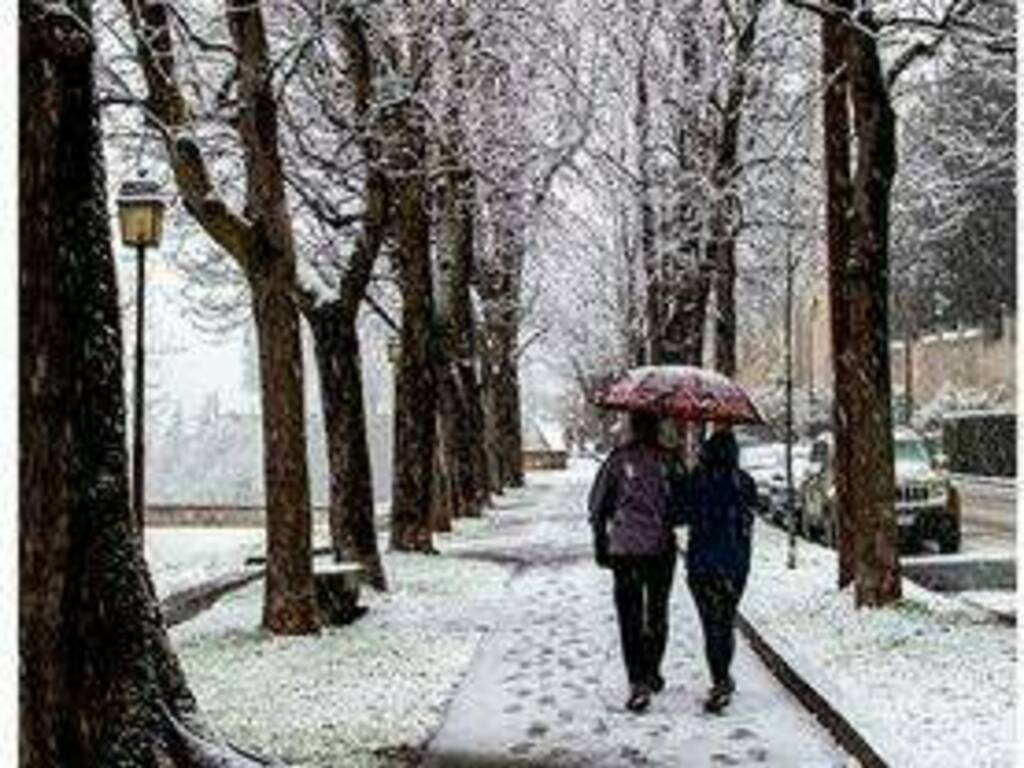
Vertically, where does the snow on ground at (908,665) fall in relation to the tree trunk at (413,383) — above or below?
below

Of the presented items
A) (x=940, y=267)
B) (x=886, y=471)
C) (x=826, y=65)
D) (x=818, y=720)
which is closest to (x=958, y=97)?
(x=940, y=267)

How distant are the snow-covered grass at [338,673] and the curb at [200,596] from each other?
0.94ft

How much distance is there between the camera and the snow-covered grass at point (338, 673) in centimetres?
1084

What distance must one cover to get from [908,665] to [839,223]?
668cm

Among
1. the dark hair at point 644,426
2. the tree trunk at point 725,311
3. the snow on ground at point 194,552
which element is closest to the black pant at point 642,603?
the dark hair at point 644,426

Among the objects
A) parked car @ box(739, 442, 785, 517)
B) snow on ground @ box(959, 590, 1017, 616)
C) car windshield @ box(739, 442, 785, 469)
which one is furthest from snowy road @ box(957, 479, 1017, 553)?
snow on ground @ box(959, 590, 1017, 616)

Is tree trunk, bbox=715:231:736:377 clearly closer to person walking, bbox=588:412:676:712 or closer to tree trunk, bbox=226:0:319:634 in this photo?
tree trunk, bbox=226:0:319:634

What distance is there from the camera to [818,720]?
1159cm

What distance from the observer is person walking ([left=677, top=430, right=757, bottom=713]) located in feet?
40.2

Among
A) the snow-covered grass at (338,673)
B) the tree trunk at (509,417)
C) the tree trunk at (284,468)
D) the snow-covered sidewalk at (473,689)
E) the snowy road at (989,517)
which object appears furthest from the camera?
the tree trunk at (509,417)

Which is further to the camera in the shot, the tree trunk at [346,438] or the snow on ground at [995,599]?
the tree trunk at [346,438]

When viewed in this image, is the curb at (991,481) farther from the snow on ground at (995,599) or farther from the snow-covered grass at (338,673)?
the snow-covered grass at (338,673)

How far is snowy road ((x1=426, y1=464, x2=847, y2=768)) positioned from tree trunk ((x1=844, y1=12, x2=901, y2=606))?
1621mm

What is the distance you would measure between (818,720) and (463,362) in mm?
29846
